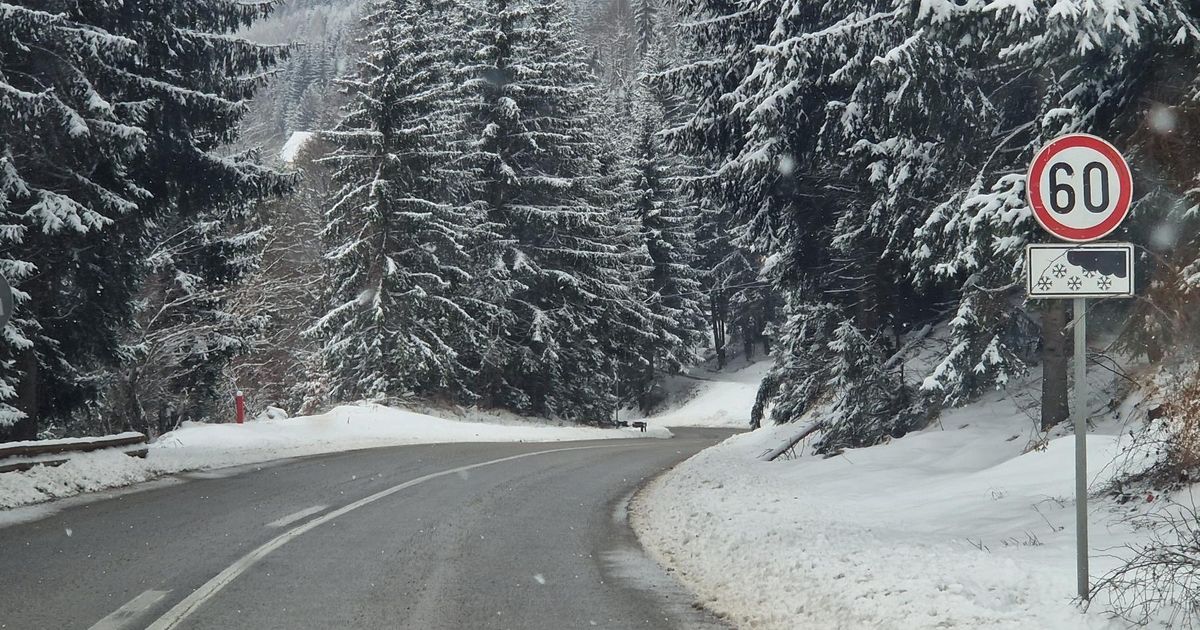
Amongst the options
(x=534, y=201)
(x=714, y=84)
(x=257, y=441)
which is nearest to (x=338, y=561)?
(x=714, y=84)

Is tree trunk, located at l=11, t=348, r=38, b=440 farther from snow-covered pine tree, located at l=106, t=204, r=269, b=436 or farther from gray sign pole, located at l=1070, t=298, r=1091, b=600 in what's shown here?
gray sign pole, located at l=1070, t=298, r=1091, b=600

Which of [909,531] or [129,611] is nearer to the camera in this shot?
[129,611]

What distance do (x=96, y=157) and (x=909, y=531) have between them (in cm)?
1300

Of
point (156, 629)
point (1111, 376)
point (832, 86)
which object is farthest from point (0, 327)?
point (1111, 376)

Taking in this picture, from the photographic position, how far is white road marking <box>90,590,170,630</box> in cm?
615

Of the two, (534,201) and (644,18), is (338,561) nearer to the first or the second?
(534,201)

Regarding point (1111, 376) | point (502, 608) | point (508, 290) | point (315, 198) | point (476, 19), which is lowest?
point (502, 608)

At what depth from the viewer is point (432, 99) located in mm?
33500

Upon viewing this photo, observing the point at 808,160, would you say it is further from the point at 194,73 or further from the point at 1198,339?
the point at 194,73

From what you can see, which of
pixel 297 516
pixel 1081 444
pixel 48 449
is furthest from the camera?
pixel 48 449

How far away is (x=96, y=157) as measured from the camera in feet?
49.7

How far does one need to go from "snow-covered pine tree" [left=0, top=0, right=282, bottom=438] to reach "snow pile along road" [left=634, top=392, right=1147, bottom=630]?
945 cm

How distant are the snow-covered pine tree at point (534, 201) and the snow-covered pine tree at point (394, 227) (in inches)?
88.9

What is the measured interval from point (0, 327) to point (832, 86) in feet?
37.7
